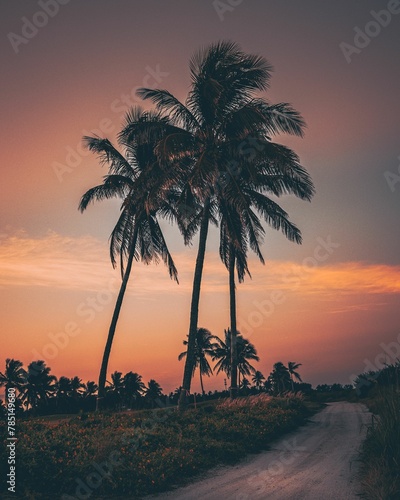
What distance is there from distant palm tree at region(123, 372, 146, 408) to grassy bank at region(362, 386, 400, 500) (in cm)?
8881

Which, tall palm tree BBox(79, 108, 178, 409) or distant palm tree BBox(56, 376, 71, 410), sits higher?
tall palm tree BBox(79, 108, 178, 409)

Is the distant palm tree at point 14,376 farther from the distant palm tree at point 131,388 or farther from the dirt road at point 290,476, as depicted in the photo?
the dirt road at point 290,476

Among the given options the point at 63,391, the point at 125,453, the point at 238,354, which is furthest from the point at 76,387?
Result: the point at 125,453

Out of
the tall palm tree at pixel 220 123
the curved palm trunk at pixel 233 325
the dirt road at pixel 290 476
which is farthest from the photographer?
the curved palm trunk at pixel 233 325

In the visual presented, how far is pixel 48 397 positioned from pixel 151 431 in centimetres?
7418

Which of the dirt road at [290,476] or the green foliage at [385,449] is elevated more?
the green foliage at [385,449]

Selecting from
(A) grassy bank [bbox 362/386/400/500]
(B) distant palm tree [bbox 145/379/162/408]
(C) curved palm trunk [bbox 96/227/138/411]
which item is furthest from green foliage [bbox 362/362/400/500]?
(B) distant palm tree [bbox 145/379/162/408]

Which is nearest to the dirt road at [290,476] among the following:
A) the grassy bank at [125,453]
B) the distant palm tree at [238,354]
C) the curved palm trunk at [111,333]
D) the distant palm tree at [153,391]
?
the grassy bank at [125,453]

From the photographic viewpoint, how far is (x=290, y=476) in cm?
853

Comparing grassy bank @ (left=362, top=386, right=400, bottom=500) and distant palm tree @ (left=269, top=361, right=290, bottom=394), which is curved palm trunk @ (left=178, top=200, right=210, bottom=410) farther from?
distant palm tree @ (left=269, top=361, right=290, bottom=394)

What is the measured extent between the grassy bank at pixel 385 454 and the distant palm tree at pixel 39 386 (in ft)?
244

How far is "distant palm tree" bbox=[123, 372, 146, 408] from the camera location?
9262cm

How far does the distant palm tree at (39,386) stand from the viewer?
74500mm

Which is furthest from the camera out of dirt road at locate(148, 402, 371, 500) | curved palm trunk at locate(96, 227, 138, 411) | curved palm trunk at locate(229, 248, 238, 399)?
curved palm trunk at locate(229, 248, 238, 399)
